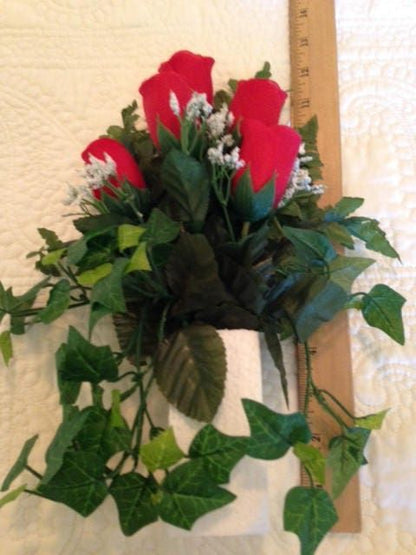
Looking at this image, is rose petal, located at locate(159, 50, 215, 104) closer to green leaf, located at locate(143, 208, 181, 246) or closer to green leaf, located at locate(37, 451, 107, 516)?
green leaf, located at locate(143, 208, 181, 246)

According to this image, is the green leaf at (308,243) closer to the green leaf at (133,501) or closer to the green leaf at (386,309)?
the green leaf at (386,309)

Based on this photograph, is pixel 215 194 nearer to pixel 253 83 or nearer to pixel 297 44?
pixel 253 83

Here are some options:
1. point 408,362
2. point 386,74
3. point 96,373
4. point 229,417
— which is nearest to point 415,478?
point 408,362

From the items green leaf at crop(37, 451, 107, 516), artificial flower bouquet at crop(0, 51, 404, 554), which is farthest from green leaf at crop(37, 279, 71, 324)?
green leaf at crop(37, 451, 107, 516)

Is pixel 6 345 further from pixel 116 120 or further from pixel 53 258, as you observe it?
pixel 116 120

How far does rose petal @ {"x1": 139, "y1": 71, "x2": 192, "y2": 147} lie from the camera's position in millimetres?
393

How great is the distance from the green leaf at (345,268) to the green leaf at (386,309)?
33 mm

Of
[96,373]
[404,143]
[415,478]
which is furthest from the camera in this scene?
[404,143]

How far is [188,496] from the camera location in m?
0.31

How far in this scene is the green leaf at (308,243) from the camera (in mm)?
365

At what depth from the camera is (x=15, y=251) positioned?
0.52 meters

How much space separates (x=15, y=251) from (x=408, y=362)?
16.6 inches

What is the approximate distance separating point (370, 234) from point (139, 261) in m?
0.23

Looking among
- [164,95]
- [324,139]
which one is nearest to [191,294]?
[164,95]
